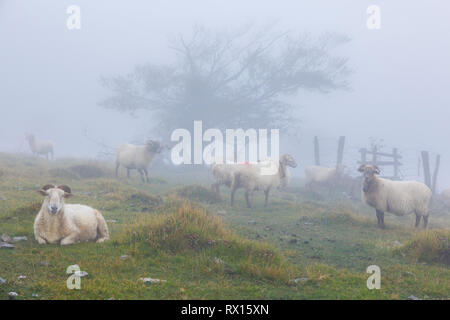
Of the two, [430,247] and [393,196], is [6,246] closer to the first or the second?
[430,247]

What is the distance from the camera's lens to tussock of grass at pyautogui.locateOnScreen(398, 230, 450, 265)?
29.0 feet

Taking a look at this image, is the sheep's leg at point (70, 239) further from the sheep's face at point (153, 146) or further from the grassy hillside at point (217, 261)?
the sheep's face at point (153, 146)

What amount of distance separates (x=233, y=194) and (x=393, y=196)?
6.24m

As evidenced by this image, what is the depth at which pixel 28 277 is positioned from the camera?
20.1 feet

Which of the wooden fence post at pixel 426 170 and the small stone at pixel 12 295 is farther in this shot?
the wooden fence post at pixel 426 170

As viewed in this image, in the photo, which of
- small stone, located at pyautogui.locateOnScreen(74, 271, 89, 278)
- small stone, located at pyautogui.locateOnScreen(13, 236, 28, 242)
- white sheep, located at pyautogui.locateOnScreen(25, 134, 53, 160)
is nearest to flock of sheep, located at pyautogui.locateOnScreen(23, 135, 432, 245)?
small stone, located at pyautogui.locateOnScreen(13, 236, 28, 242)

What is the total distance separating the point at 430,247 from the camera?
29.7 ft

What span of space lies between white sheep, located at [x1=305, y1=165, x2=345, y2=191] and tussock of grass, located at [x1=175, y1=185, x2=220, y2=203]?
12.6 metres

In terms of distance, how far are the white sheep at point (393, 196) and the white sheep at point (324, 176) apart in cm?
1370

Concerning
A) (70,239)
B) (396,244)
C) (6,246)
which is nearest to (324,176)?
(396,244)

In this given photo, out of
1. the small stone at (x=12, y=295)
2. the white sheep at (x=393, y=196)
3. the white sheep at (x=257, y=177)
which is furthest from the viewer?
the white sheep at (x=257, y=177)

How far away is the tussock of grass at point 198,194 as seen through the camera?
1675cm

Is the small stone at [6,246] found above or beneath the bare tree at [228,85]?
beneath

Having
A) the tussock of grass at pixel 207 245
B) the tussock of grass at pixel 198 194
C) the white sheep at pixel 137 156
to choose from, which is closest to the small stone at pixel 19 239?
the tussock of grass at pixel 207 245
